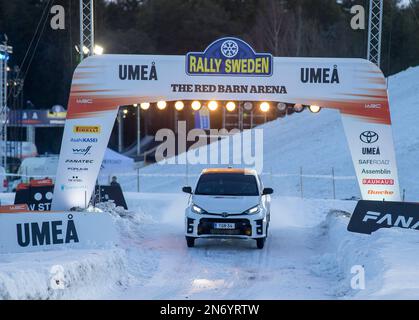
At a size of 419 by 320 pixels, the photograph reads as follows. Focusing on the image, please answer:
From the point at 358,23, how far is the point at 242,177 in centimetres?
512

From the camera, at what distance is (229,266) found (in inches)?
524

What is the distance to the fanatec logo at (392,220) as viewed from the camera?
15.4 meters

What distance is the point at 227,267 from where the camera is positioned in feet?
43.3

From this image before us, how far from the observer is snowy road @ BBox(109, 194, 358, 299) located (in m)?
11.1

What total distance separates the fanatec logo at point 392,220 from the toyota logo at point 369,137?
2.02m

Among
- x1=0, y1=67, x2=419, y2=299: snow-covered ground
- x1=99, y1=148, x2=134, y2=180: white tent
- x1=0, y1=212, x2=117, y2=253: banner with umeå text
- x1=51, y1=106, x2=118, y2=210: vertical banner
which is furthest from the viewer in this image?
x1=99, y1=148, x2=134, y2=180: white tent

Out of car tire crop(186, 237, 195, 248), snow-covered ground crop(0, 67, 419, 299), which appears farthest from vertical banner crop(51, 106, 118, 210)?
car tire crop(186, 237, 195, 248)

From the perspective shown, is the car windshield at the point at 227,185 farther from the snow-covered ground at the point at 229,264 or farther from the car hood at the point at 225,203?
the snow-covered ground at the point at 229,264

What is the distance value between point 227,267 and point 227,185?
3.14m

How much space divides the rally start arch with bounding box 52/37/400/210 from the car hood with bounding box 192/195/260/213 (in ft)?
10.1

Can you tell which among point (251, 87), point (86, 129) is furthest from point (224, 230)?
point (86, 129)

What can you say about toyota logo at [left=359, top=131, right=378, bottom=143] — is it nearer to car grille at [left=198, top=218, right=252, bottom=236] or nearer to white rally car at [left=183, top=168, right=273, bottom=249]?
white rally car at [left=183, top=168, right=273, bottom=249]

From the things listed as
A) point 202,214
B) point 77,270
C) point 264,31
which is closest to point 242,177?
point 202,214
